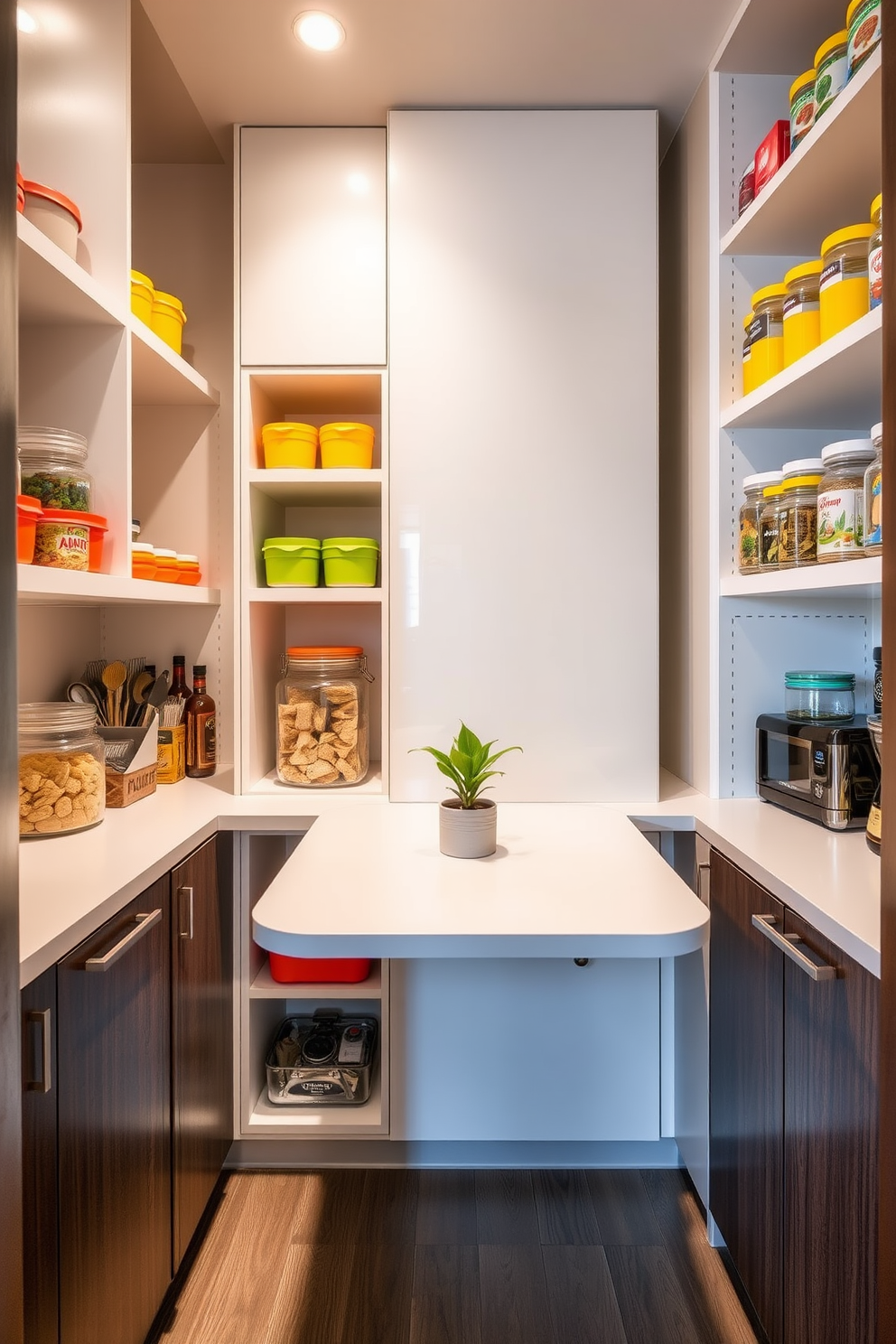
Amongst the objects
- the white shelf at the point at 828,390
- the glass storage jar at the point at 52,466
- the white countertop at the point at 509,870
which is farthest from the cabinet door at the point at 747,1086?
the glass storage jar at the point at 52,466

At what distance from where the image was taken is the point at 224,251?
232 cm

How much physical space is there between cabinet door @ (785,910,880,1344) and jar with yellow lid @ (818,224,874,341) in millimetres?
979

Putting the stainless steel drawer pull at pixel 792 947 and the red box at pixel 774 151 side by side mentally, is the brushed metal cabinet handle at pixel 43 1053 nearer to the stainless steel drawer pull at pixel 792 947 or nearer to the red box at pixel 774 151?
the stainless steel drawer pull at pixel 792 947

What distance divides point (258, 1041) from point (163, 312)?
172cm

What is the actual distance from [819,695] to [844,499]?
0.57 meters

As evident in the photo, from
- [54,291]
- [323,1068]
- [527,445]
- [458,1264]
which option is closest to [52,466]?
[54,291]

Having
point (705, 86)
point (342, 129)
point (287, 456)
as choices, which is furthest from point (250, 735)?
point (705, 86)

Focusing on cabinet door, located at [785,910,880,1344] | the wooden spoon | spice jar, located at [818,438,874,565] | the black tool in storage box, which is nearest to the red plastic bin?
the black tool in storage box

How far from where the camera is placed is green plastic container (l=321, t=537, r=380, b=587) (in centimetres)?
204

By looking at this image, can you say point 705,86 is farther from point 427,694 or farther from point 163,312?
point 427,694

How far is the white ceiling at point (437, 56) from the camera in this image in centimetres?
167

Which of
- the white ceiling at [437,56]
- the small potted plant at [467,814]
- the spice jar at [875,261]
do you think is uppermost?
the white ceiling at [437,56]

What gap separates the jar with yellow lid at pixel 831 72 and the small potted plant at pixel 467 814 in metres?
1.23

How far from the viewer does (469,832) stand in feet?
4.89
